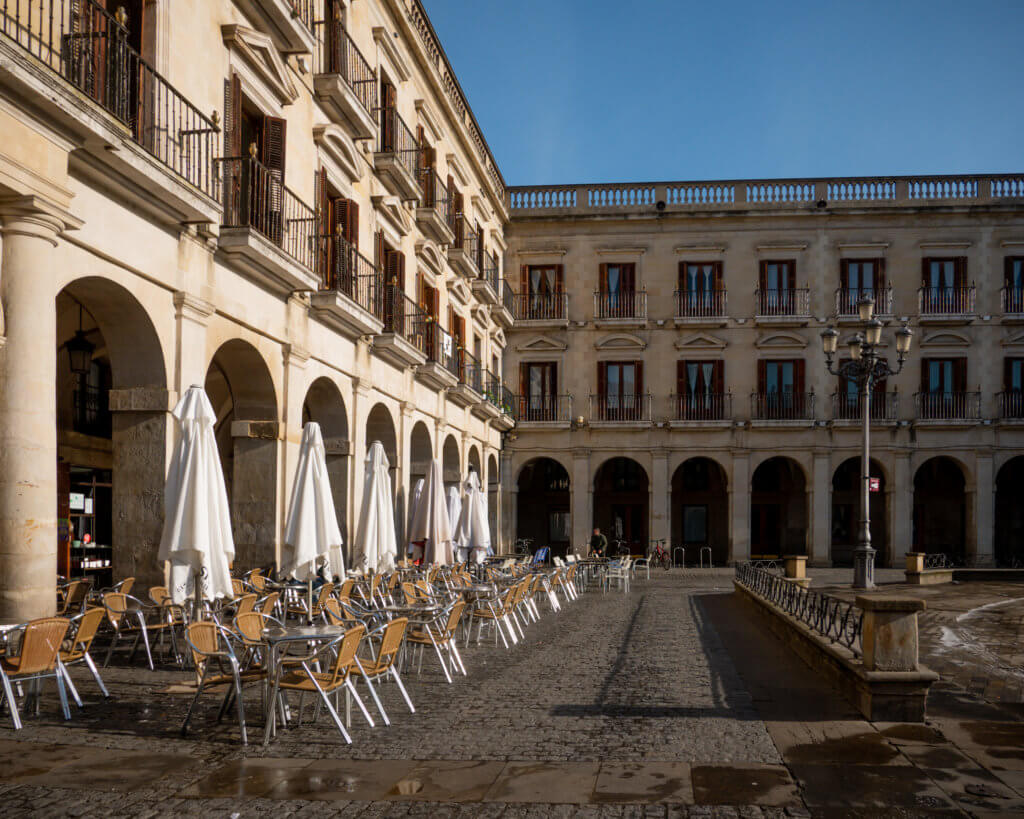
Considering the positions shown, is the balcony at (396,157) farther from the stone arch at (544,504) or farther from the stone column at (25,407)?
the stone arch at (544,504)

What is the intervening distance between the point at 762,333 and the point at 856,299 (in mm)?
3233

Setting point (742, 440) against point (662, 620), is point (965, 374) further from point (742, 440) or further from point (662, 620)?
point (662, 620)

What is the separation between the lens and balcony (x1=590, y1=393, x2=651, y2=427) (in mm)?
34312

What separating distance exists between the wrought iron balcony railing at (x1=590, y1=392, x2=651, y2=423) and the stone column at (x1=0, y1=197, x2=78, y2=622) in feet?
86.6

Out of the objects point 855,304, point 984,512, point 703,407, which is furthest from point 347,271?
point 984,512

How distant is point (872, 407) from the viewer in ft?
111

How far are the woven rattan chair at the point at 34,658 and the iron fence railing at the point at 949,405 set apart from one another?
30679 millimetres

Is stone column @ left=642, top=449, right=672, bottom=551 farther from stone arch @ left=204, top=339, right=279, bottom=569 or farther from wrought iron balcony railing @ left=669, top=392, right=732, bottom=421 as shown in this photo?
stone arch @ left=204, top=339, right=279, bottom=569

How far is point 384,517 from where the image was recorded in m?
15.5

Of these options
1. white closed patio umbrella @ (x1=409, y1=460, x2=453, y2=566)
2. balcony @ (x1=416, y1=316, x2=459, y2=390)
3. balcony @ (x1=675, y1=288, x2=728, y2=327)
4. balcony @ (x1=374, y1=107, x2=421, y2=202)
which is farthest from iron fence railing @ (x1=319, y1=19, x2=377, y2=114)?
balcony @ (x1=675, y1=288, x2=728, y2=327)

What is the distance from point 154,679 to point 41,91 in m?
5.37

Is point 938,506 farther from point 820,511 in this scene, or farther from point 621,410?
point 621,410

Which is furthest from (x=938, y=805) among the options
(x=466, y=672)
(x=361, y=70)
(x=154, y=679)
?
(x=361, y=70)

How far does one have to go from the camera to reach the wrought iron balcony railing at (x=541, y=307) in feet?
115
